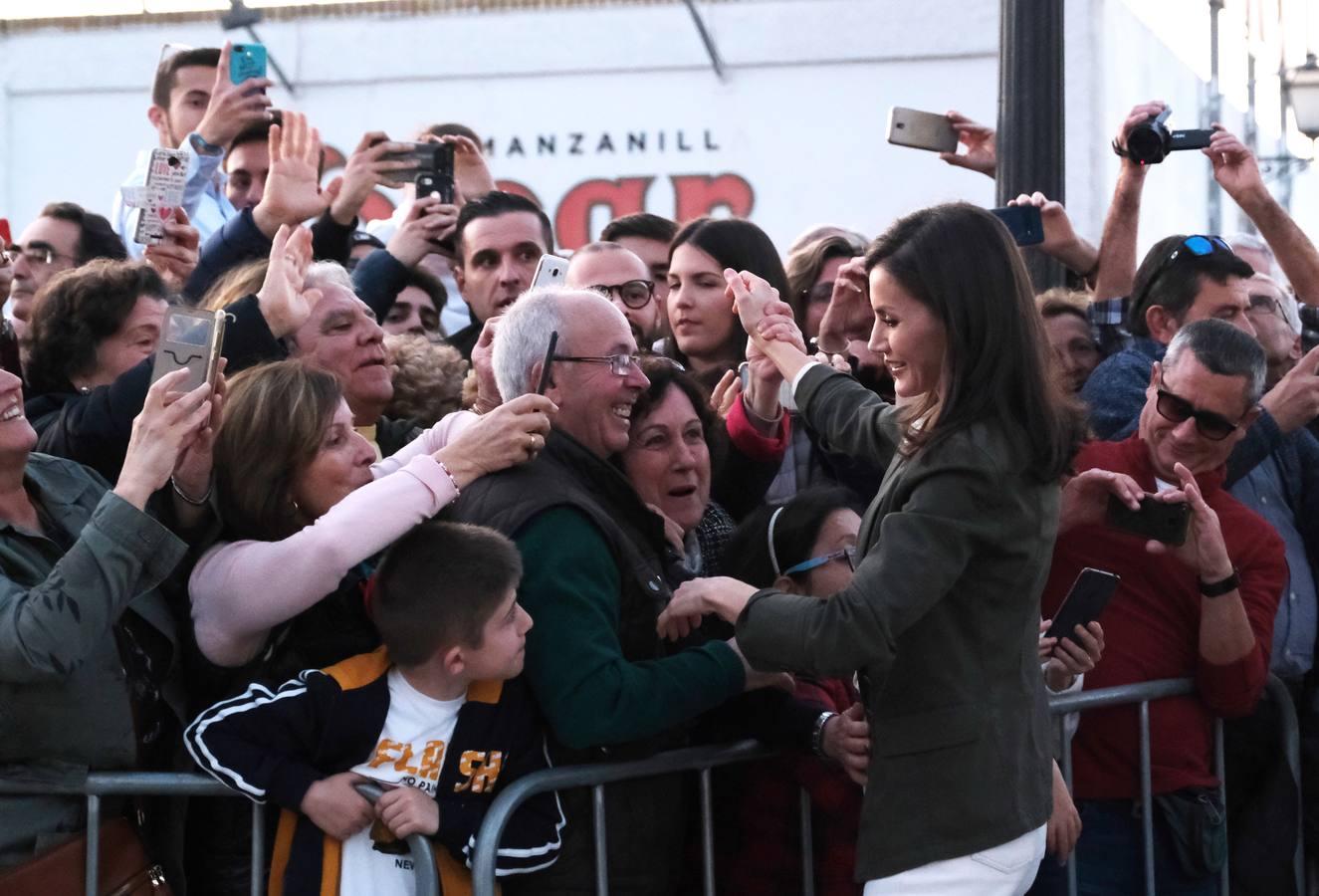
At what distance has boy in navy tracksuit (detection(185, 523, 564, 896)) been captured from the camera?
11.5ft

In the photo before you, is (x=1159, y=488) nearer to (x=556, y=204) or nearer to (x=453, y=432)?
(x=453, y=432)

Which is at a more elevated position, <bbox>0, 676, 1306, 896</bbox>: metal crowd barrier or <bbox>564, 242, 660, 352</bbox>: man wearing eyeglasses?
<bbox>564, 242, 660, 352</bbox>: man wearing eyeglasses

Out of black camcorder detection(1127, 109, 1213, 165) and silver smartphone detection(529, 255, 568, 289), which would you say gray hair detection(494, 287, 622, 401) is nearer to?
silver smartphone detection(529, 255, 568, 289)

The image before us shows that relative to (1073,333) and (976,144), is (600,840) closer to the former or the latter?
(1073,333)

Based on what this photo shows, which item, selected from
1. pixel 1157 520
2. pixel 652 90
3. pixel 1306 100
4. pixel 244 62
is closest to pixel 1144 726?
pixel 1157 520

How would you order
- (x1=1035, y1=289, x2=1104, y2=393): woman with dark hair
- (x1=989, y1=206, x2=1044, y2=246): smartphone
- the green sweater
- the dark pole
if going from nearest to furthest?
1. the green sweater
2. (x1=989, y1=206, x2=1044, y2=246): smartphone
3. (x1=1035, y1=289, x2=1104, y2=393): woman with dark hair
4. the dark pole

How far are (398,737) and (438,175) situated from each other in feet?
9.30

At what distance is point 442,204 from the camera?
19.1 feet

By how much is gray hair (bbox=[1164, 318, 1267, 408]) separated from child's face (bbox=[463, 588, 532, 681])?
2.02 m

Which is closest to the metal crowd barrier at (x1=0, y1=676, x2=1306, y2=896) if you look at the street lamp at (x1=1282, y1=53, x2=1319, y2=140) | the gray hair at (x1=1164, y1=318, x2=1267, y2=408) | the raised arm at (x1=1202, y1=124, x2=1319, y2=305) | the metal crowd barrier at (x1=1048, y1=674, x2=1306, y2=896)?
the metal crowd barrier at (x1=1048, y1=674, x2=1306, y2=896)

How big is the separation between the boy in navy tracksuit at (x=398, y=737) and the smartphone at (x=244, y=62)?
2991 millimetres

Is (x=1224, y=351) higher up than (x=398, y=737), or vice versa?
(x=1224, y=351)

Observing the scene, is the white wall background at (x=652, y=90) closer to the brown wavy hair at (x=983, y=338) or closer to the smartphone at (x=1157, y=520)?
the smartphone at (x=1157, y=520)

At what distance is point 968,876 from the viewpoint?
11.2 ft
